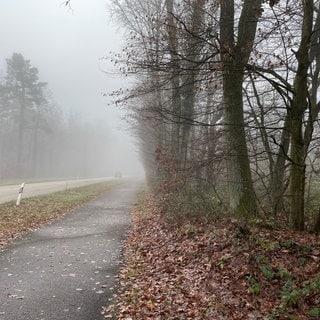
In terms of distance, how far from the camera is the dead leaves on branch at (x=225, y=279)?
5.60m

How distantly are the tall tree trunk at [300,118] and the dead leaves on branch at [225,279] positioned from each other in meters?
0.74

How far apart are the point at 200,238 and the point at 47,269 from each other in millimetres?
3395

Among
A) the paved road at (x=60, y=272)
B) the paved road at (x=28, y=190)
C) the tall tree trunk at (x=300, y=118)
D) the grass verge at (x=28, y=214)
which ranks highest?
the tall tree trunk at (x=300, y=118)

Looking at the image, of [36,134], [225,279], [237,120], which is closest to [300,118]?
[237,120]

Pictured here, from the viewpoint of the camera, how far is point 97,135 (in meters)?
112

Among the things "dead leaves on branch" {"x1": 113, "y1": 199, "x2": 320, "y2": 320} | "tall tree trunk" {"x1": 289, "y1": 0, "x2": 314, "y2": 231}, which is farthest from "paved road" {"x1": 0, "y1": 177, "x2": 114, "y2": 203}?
"tall tree trunk" {"x1": 289, "y1": 0, "x2": 314, "y2": 231}

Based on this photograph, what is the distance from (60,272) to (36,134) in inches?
2339

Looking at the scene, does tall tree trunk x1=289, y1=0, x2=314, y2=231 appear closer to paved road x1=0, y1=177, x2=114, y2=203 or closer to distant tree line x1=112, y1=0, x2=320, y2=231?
distant tree line x1=112, y1=0, x2=320, y2=231

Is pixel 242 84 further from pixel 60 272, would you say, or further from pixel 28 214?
pixel 28 214

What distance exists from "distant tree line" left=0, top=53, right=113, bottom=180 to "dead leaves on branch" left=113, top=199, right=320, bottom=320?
4942cm

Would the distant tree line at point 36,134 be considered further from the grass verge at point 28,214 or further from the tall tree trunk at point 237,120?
the tall tree trunk at point 237,120

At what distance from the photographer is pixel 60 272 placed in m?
8.24

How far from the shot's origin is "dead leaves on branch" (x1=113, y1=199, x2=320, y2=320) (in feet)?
18.4

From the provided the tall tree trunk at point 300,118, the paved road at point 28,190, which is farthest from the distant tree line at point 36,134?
the tall tree trunk at point 300,118
